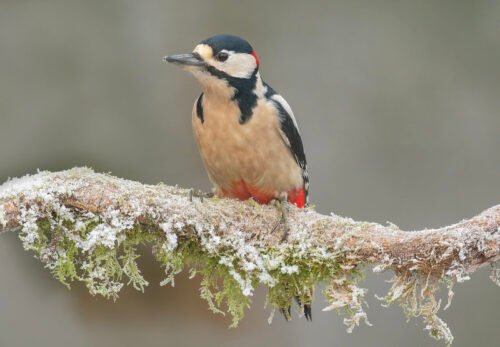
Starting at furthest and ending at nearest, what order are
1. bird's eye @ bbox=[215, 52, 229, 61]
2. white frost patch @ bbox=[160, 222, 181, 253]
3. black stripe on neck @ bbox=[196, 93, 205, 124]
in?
black stripe on neck @ bbox=[196, 93, 205, 124] < bird's eye @ bbox=[215, 52, 229, 61] < white frost patch @ bbox=[160, 222, 181, 253]

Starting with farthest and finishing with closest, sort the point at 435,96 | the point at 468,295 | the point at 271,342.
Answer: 1. the point at 435,96
2. the point at 468,295
3. the point at 271,342

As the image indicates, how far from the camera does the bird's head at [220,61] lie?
2707 millimetres

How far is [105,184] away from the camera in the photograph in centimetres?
226

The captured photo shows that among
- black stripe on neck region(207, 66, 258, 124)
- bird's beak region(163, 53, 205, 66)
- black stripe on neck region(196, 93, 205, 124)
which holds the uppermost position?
bird's beak region(163, 53, 205, 66)

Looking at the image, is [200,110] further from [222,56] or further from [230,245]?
[230,245]

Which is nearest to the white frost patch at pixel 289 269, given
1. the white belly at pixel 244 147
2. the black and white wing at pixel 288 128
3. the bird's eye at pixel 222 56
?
the white belly at pixel 244 147

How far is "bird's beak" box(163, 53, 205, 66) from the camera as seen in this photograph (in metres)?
2.62

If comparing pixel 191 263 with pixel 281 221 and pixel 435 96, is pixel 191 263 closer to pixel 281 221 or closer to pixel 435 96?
pixel 281 221

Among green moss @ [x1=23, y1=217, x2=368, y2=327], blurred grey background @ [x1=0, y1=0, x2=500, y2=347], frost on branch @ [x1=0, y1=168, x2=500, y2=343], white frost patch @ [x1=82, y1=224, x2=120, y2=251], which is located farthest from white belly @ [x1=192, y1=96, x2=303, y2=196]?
blurred grey background @ [x1=0, y1=0, x2=500, y2=347]

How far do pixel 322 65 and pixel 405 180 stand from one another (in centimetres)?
86

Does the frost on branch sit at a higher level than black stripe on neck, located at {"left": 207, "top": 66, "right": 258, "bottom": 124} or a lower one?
lower

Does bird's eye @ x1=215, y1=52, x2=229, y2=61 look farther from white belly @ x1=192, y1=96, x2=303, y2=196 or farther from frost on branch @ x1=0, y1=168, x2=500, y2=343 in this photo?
frost on branch @ x1=0, y1=168, x2=500, y2=343

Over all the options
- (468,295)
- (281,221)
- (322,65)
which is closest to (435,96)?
(322,65)

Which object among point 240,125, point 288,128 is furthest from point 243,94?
point 288,128
